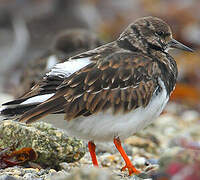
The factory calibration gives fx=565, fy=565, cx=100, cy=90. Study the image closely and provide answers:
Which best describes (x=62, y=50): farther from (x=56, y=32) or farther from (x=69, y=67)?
(x=56, y=32)

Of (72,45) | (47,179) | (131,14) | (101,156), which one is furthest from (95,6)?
(47,179)

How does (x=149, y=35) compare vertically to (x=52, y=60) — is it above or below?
above

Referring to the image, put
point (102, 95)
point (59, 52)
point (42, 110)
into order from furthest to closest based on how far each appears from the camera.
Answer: point (59, 52)
point (102, 95)
point (42, 110)

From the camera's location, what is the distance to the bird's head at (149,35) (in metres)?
3.81

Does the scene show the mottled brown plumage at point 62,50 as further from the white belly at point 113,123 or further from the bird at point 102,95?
the white belly at point 113,123

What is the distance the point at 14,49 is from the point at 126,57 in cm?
526

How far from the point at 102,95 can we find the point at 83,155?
60 cm

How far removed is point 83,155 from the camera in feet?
12.6

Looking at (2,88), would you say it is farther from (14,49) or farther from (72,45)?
(72,45)

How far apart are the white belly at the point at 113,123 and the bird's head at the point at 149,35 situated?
401 millimetres

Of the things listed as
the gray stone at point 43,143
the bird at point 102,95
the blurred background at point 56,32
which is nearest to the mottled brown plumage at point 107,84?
the bird at point 102,95

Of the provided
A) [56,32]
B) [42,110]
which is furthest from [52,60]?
[56,32]

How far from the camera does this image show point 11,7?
9367mm

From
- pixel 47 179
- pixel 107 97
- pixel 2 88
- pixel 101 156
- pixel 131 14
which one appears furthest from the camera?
pixel 131 14
